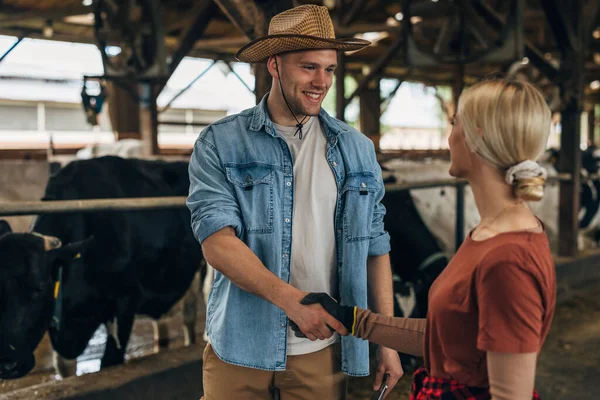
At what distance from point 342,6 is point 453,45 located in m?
3.14

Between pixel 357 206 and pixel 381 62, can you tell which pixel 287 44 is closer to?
pixel 357 206

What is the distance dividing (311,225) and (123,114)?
8.14 metres

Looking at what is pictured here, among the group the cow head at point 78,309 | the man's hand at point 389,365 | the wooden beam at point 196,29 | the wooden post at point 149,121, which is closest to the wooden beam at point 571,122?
the wooden beam at point 196,29

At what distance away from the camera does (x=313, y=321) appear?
161cm

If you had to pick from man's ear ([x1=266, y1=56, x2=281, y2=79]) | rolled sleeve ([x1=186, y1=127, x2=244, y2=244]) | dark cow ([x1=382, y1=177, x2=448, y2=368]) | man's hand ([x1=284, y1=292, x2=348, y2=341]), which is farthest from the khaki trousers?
dark cow ([x1=382, y1=177, x2=448, y2=368])

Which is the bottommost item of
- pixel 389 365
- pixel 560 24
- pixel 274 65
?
pixel 389 365

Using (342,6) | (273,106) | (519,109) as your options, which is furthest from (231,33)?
(519,109)

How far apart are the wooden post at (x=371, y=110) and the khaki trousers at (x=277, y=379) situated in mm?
7928

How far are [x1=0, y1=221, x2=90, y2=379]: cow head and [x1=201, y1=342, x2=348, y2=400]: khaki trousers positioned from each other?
6.36 feet

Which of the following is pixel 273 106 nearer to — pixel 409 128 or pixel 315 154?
pixel 315 154

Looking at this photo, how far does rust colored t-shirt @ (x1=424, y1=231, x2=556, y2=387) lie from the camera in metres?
1.22

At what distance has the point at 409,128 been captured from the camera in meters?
28.6

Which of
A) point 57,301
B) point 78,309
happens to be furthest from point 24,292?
point 78,309

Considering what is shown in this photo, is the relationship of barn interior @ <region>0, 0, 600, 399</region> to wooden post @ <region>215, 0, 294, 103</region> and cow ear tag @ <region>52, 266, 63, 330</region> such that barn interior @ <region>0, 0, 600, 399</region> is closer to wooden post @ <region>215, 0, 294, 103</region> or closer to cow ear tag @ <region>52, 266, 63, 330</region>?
wooden post @ <region>215, 0, 294, 103</region>
